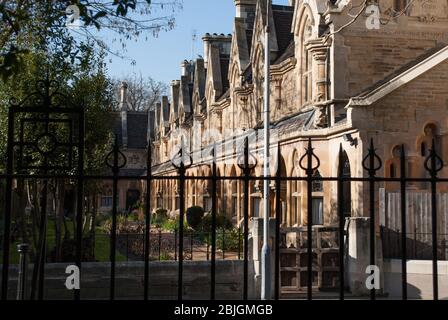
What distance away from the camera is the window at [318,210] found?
62.1 feet

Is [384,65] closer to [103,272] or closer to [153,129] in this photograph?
[103,272]

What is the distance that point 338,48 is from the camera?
1952 cm

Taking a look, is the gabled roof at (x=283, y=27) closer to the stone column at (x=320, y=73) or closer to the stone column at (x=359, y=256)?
the stone column at (x=320, y=73)

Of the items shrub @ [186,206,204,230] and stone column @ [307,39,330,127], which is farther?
shrub @ [186,206,204,230]

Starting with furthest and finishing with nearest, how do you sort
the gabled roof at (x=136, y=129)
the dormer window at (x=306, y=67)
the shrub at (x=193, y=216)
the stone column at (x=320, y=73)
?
the gabled roof at (x=136, y=129), the shrub at (x=193, y=216), the dormer window at (x=306, y=67), the stone column at (x=320, y=73)

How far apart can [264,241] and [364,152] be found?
514 centimetres

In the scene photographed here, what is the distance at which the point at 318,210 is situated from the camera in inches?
762

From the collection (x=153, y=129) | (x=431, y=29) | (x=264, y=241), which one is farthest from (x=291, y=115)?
(x=153, y=129)

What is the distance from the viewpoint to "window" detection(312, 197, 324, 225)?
62.1 ft

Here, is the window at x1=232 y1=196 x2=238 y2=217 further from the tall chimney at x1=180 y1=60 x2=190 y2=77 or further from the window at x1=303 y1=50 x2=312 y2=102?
the tall chimney at x1=180 y1=60 x2=190 y2=77

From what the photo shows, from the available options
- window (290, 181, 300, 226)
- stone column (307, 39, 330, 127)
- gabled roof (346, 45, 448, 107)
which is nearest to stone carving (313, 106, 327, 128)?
→ stone column (307, 39, 330, 127)

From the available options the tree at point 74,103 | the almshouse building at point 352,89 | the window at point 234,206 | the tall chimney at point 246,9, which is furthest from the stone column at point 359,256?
the tall chimney at point 246,9

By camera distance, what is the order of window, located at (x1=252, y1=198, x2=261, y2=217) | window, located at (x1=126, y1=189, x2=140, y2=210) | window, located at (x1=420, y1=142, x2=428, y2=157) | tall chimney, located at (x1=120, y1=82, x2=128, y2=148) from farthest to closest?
1. tall chimney, located at (x1=120, y1=82, x2=128, y2=148)
2. window, located at (x1=126, y1=189, x2=140, y2=210)
3. window, located at (x1=252, y1=198, x2=261, y2=217)
4. window, located at (x1=420, y1=142, x2=428, y2=157)

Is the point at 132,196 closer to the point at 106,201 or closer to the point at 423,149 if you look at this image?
the point at 106,201
